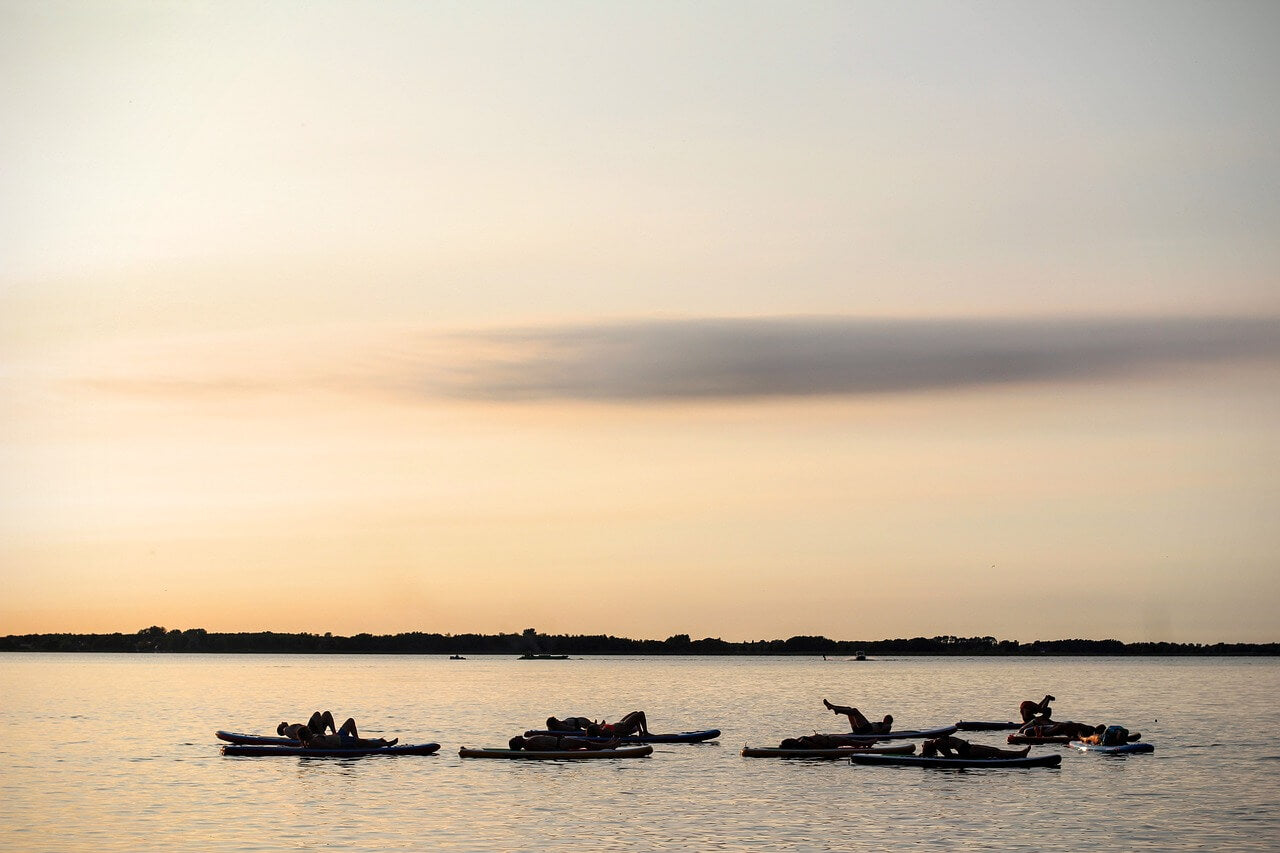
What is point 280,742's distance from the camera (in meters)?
52.4

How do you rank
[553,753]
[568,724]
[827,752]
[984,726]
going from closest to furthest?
[553,753], [827,752], [568,724], [984,726]

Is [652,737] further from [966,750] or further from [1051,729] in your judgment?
[1051,729]

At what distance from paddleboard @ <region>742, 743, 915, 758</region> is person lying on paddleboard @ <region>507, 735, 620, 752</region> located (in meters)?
5.26

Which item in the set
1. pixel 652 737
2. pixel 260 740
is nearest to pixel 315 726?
pixel 260 740

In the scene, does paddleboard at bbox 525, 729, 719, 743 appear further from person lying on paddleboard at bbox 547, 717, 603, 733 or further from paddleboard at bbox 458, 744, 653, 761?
paddleboard at bbox 458, 744, 653, 761

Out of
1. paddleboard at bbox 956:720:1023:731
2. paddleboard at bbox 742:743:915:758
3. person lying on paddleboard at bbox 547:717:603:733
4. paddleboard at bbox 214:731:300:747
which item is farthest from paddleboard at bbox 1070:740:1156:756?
paddleboard at bbox 214:731:300:747

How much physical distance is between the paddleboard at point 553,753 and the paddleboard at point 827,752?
3932 millimetres

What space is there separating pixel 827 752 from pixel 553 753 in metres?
9.01

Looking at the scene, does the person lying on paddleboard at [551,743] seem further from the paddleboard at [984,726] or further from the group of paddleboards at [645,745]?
the paddleboard at [984,726]

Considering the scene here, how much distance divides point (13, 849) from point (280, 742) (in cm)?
1958

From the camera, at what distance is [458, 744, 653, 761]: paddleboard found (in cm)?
4981

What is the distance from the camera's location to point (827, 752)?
166 ft

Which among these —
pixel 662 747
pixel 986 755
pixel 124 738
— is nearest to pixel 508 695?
pixel 124 738

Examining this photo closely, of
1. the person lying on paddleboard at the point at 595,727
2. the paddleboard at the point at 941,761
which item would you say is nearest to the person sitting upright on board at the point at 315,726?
A: the person lying on paddleboard at the point at 595,727
